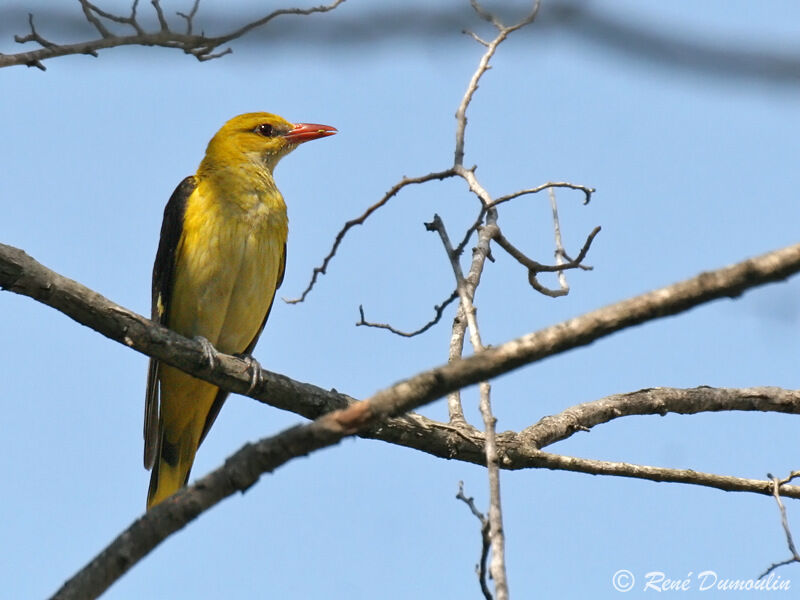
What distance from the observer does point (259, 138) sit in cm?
695

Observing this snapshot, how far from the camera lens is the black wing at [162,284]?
585 centimetres

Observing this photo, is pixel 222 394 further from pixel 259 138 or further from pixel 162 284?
pixel 259 138

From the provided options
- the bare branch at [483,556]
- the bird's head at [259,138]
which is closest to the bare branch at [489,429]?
the bare branch at [483,556]

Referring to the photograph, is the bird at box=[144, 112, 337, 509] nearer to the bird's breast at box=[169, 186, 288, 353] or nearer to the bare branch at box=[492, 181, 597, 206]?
the bird's breast at box=[169, 186, 288, 353]

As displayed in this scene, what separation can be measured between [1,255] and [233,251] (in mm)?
2055

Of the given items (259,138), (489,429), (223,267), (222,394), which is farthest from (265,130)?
(489,429)

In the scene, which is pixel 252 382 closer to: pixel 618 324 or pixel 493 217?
pixel 493 217

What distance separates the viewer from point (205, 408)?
627 cm

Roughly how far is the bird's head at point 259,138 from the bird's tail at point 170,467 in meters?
1.86

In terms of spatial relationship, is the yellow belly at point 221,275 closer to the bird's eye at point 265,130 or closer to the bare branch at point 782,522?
the bird's eye at point 265,130

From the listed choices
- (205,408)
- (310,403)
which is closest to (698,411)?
(310,403)

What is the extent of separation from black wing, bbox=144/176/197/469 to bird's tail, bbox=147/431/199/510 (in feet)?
0.64

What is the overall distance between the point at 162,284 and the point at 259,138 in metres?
1.58

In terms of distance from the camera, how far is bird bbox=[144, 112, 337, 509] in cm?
577
